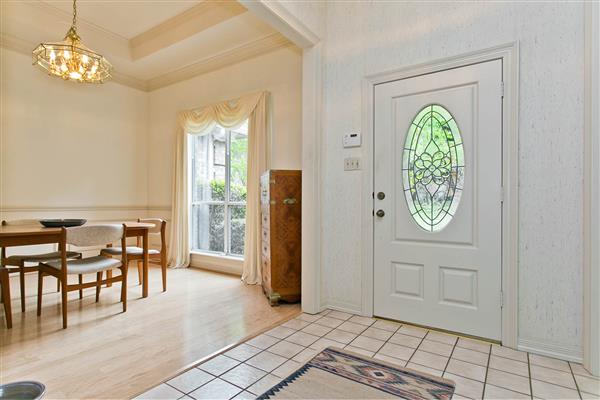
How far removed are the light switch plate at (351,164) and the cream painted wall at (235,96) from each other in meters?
0.96

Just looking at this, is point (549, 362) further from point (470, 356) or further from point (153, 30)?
point (153, 30)

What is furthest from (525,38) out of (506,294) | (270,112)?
(270,112)

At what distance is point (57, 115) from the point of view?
4527 millimetres

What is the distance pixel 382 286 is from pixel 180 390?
5.73 ft

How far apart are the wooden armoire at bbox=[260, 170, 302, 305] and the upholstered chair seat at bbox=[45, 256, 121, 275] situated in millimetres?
1455

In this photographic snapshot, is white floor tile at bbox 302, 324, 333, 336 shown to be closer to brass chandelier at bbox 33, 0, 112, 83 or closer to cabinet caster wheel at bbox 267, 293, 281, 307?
cabinet caster wheel at bbox 267, 293, 281, 307

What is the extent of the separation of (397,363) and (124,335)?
2002 mm

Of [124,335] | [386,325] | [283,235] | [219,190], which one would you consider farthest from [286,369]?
[219,190]

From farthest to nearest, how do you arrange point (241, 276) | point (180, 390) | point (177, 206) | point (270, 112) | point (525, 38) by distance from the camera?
point (177, 206), point (241, 276), point (270, 112), point (525, 38), point (180, 390)

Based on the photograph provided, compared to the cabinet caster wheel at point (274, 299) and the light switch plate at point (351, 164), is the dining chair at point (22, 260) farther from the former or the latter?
the light switch plate at point (351, 164)

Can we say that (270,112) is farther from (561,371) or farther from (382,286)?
(561,371)

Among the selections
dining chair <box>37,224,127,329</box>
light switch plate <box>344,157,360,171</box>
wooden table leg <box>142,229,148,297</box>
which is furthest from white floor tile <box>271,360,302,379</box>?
wooden table leg <box>142,229,148,297</box>

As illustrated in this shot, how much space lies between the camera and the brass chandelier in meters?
2.97

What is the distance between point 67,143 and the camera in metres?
4.64
